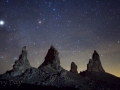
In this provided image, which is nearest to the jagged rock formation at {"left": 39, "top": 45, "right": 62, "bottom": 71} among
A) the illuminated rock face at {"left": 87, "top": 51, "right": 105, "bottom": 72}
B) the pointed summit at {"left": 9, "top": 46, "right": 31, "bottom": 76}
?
the pointed summit at {"left": 9, "top": 46, "right": 31, "bottom": 76}

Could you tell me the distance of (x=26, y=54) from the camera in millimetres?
105375

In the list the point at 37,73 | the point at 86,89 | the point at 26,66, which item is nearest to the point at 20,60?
the point at 26,66

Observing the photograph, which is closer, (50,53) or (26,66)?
(26,66)

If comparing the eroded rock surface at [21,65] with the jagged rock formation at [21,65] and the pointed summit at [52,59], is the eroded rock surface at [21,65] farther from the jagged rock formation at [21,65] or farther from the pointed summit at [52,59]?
the pointed summit at [52,59]

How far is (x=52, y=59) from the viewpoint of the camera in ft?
399

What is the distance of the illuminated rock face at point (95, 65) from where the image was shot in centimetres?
14625

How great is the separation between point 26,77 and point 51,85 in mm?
13859

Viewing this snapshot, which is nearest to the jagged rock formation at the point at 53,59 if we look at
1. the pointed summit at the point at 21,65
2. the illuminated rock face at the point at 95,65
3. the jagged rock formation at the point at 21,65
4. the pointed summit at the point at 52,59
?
the pointed summit at the point at 52,59

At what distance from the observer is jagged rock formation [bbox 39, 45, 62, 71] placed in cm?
11881

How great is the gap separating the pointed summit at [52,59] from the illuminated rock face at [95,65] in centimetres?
3480

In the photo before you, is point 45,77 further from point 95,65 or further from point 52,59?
point 95,65

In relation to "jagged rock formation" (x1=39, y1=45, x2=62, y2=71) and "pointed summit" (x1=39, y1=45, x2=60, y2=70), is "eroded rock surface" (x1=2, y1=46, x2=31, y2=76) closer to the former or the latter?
"jagged rock formation" (x1=39, y1=45, x2=62, y2=71)

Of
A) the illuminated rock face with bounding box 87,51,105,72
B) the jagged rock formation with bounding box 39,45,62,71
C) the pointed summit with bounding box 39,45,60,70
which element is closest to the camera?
the jagged rock formation with bounding box 39,45,62,71

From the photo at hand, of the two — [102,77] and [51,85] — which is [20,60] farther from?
[102,77]
